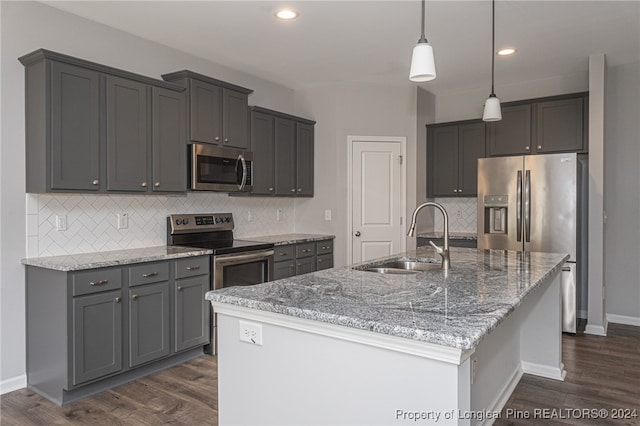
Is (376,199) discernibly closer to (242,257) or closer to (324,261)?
(324,261)

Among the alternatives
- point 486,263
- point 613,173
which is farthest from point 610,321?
point 486,263

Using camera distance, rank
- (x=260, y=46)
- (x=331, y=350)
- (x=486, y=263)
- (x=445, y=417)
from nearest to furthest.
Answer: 1. (x=445, y=417)
2. (x=331, y=350)
3. (x=486, y=263)
4. (x=260, y=46)

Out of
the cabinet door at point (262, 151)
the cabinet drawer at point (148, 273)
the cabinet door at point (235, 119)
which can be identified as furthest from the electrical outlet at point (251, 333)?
the cabinet door at point (262, 151)

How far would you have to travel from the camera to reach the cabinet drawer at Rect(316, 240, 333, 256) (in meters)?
5.07

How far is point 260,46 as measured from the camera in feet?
13.1

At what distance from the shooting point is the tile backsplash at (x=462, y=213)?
557 centimetres

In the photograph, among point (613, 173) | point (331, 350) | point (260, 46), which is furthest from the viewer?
point (613, 173)

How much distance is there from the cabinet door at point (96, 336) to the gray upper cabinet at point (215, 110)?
62.1 inches

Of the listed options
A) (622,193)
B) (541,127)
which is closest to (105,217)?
(541,127)

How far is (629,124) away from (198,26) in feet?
14.3

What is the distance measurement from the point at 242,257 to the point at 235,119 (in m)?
1.34

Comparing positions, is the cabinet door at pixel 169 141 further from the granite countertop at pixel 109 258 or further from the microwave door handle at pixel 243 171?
the microwave door handle at pixel 243 171

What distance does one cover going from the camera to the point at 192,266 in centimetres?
357

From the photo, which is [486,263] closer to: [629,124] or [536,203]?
[536,203]
